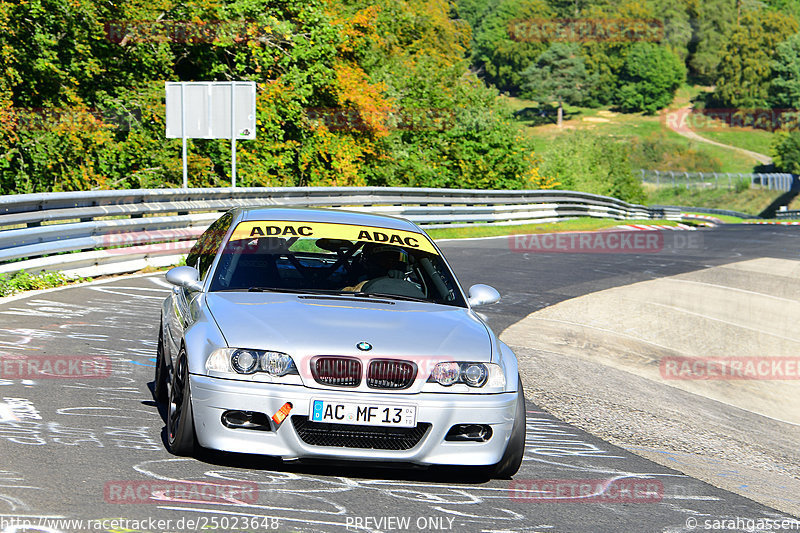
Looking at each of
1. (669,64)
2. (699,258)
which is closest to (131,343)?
(699,258)

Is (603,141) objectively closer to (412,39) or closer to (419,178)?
(412,39)

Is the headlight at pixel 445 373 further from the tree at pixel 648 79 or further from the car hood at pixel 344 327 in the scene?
the tree at pixel 648 79

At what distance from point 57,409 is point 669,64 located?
187 metres

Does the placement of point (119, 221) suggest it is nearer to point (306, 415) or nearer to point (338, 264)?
point (338, 264)

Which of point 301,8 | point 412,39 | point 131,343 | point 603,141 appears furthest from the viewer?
point 603,141

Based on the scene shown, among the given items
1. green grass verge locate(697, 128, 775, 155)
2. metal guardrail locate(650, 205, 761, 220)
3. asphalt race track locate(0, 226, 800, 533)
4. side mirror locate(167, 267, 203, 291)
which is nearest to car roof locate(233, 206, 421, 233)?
side mirror locate(167, 267, 203, 291)

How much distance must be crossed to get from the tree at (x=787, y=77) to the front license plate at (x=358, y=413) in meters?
174

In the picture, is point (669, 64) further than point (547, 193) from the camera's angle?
Yes

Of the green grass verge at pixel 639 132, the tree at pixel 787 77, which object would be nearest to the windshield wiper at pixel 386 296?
the green grass verge at pixel 639 132

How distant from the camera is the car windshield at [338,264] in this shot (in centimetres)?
654

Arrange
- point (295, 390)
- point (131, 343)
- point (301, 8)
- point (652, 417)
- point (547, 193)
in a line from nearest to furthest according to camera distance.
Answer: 1. point (295, 390)
2. point (652, 417)
3. point (131, 343)
4. point (301, 8)
5. point (547, 193)

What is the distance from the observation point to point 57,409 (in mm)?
6746

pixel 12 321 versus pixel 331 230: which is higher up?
pixel 331 230

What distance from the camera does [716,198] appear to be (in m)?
110
